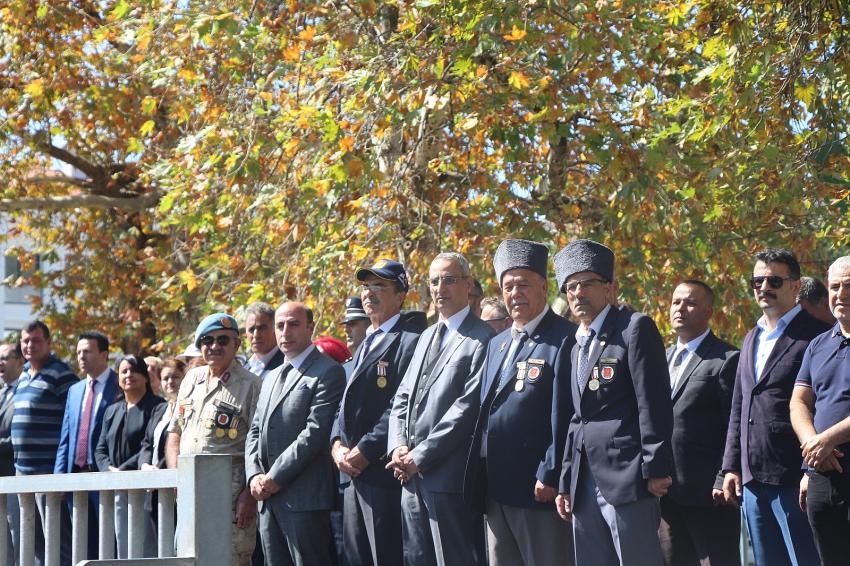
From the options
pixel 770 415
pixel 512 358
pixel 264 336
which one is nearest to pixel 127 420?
pixel 264 336

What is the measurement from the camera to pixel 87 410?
977cm

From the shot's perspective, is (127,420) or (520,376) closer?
(520,376)

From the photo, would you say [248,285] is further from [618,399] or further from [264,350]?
[618,399]

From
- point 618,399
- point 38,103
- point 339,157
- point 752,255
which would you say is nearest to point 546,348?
point 618,399

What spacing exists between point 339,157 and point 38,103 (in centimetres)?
690

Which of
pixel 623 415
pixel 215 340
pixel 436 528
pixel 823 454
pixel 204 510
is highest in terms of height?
pixel 215 340

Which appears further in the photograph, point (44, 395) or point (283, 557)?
point (44, 395)

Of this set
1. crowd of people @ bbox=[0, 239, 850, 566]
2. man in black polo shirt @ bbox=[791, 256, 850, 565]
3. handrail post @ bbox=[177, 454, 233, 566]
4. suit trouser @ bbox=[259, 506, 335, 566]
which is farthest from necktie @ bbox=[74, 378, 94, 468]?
man in black polo shirt @ bbox=[791, 256, 850, 565]

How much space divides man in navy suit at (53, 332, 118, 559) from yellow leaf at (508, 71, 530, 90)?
152 inches

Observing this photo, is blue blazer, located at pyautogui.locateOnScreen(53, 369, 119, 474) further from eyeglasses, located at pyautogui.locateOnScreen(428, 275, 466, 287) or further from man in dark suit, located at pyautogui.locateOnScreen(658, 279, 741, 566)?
man in dark suit, located at pyautogui.locateOnScreen(658, 279, 741, 566)

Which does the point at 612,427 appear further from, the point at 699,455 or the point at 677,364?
the point at 677,364

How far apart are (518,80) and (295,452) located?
11.9 feet

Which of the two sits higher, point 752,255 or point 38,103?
point 38,103

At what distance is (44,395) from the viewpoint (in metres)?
10.3
